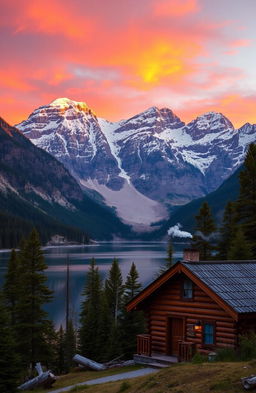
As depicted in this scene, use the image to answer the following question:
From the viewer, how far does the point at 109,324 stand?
55344 millimetres

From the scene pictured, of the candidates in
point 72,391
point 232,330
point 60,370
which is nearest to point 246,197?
point 60,370

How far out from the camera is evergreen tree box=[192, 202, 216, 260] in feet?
205

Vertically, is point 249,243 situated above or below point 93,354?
above

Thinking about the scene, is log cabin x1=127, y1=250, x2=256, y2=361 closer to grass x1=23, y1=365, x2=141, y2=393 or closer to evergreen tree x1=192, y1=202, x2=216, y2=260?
grass x1=23, y1=365, x2=141, y2=393

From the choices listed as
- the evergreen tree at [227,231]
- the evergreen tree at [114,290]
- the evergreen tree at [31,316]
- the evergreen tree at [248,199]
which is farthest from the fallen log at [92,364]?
the evergreen tree at [114,290]

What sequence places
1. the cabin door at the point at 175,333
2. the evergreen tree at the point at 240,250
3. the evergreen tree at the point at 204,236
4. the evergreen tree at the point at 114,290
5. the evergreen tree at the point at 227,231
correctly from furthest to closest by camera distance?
the evergreen tree at the point at 114,290, the evergreen tree at the point at 204,236, the evergreen tree at the point at 227,231, the evergreen tree at the point at 240,250, the cabin door at the point at 175,333

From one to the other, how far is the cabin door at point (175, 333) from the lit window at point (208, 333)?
72.2 inches

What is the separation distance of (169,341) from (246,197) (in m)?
26.5

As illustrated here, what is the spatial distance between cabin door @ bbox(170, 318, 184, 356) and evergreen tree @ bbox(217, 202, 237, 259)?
25.6m

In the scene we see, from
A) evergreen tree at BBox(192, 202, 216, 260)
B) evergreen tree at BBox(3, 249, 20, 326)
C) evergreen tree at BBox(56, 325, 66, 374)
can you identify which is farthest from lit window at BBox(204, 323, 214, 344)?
evergreen tree at BBox(3, 249, 20, 326)

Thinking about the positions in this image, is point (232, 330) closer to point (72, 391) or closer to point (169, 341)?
point (169, 341)

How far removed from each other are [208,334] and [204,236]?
1245 inches

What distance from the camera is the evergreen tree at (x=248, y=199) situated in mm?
56000

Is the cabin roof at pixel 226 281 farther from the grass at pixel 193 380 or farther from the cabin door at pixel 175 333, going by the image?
the grass at pixel 193 380
